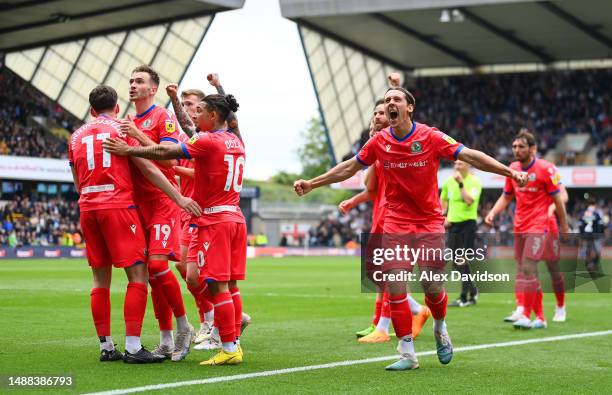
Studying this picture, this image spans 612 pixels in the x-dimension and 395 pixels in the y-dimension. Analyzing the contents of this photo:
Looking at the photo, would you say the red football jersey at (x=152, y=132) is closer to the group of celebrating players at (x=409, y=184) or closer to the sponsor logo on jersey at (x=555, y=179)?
the group of celebrating players at (x=409, y=184)

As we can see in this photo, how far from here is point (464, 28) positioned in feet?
155

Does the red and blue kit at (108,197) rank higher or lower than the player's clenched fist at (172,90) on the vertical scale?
lower

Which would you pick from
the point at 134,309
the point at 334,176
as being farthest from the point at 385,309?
the point at 134,309

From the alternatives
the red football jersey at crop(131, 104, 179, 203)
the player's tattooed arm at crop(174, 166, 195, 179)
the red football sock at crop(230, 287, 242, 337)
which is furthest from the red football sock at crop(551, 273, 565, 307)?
the red football jersey at crop(131, 104, 179, 203)

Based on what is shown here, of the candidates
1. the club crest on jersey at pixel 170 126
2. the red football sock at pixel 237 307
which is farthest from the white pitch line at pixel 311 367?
the club crest on jersey at pixel 170 126

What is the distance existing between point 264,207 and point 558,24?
31.6m

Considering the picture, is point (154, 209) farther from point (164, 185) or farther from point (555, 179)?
point (555, 179)

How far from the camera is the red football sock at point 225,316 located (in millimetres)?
7773

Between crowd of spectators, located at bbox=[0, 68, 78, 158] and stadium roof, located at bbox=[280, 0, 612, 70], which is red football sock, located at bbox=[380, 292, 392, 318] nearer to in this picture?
stadium roof, located at bbox=[280, 0, 612, 70]

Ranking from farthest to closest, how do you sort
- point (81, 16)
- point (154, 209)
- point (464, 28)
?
point (81, 16), point (464, 28), point (154, 209)

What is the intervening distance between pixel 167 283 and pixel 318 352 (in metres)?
1.62

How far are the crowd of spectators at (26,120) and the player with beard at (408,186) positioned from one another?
4145 centimetres

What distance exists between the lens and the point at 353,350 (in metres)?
9.20

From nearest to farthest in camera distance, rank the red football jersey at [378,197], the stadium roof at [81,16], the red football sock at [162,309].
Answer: the red football sock at [162,309] → the red football jersey at [378,197] → the stadium roof at [81,16]
